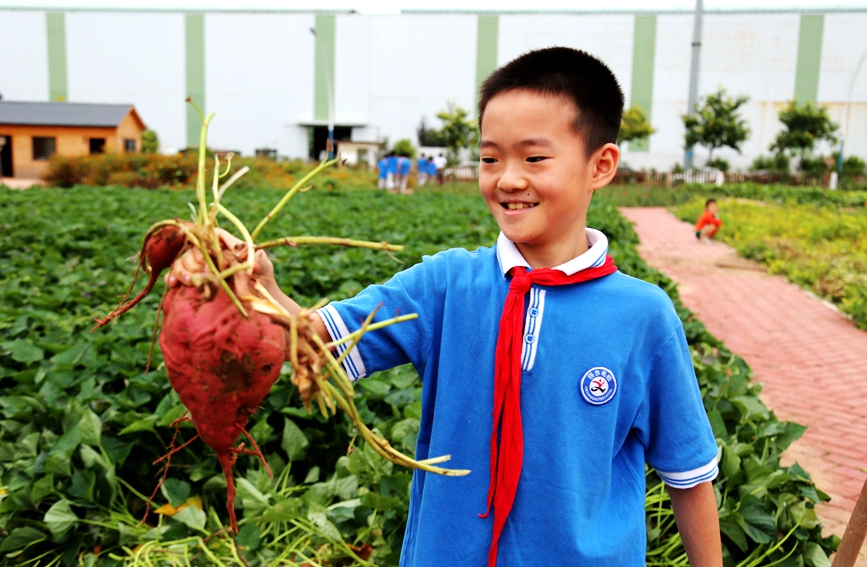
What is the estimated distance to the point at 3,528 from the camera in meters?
2.34

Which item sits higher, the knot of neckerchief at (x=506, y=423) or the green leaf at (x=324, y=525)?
the knot of neckerchief at (x=506, y=423)

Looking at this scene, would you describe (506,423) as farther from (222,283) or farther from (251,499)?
(251,499)

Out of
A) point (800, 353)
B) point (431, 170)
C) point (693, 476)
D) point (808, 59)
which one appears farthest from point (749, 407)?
point (808, 59)

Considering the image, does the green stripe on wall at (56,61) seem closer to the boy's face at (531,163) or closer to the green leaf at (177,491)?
the green leaf at (177,491)

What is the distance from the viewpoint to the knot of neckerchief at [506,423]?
133 centimetres

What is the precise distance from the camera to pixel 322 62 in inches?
1564

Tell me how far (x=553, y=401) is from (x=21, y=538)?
1.90 metres

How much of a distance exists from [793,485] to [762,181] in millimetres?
30380

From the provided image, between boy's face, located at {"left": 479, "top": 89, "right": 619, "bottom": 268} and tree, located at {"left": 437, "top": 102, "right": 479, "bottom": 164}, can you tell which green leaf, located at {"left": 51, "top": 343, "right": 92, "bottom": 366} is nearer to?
boy's face, located at {"left": 479, "top": 89, "right": 619, "bottom": 268}

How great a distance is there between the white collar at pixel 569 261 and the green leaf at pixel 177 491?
1.59 metres

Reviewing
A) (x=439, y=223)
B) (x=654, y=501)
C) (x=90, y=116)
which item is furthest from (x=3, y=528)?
(x=90, y=116)

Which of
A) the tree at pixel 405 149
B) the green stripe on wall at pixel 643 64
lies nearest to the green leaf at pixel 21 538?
the tree at pixel 405 149

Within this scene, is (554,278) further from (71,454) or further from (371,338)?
(71,454)

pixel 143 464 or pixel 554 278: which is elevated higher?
pixel 554 278
